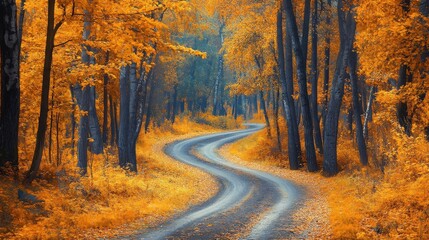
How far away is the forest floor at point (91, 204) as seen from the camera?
35.7ft

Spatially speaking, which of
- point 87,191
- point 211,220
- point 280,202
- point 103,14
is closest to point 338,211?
point 280,202

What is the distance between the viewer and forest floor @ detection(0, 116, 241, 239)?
1089cm

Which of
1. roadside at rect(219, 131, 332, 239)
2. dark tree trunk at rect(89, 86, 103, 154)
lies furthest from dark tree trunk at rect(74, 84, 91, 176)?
roadside at rect(219, 131, 332, 239)

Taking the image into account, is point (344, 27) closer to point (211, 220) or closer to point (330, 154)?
point (330, 154)

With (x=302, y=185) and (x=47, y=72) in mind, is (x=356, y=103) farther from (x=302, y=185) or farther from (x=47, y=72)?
(x=47, y=72)

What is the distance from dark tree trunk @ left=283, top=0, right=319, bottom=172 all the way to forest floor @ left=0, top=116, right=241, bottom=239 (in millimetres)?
6818

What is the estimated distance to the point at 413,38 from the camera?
1407 cm

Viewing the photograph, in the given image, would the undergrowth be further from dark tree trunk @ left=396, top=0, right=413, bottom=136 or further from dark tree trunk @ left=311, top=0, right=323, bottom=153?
dark tree trunk @ left=311, top=0, right=323, bottom=153

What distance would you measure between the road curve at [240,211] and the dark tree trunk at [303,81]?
9.37 ft

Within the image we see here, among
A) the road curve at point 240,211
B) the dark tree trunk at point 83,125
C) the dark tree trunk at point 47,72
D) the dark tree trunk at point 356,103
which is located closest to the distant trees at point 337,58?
the dark tree trunk at point 356,103

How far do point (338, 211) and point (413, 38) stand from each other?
600cm

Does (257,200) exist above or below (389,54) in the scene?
below

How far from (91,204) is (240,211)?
15.9 ft

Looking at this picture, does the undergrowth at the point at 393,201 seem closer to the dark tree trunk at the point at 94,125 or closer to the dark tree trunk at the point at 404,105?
the dark tree trunk at the point at 404,105
